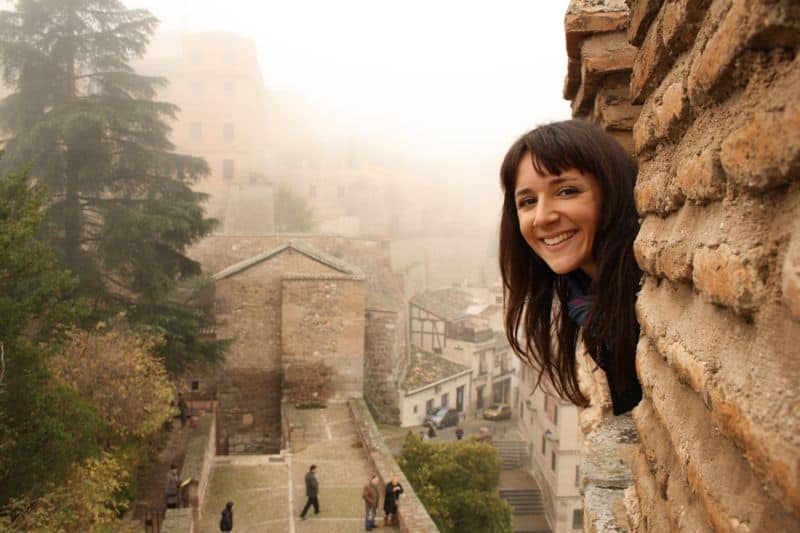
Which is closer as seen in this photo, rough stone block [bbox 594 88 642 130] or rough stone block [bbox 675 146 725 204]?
rough stone block [bbox 675 146 725 204]

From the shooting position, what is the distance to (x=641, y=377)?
6.04 ft

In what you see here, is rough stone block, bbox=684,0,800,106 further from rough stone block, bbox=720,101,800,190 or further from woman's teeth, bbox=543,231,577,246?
woman's teeth, bbox=543,231,577,246

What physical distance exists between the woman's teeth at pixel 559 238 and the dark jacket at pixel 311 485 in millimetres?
9256

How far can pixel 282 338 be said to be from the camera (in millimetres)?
17359

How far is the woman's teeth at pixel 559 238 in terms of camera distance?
2.34 m

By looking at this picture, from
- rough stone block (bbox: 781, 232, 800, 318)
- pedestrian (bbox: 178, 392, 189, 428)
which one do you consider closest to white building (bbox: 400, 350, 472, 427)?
pedestrian (bbox: 178, 392, 189, 428)

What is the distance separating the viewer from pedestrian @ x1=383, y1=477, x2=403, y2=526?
10711 mm

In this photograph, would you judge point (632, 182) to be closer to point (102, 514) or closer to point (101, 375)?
point (102, 514)

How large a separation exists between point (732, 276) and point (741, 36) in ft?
1.19

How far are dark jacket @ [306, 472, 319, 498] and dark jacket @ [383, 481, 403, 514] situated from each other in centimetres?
110

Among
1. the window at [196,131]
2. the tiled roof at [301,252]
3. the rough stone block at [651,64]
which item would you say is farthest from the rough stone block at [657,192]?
the window at [196,131]

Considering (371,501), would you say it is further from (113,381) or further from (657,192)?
(657,192)

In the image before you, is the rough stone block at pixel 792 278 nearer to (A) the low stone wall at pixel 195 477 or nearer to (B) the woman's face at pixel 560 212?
(B) the woman's face at pixel 560 212

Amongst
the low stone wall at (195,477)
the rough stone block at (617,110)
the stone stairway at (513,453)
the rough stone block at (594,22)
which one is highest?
the rough stone block at (594,22)
